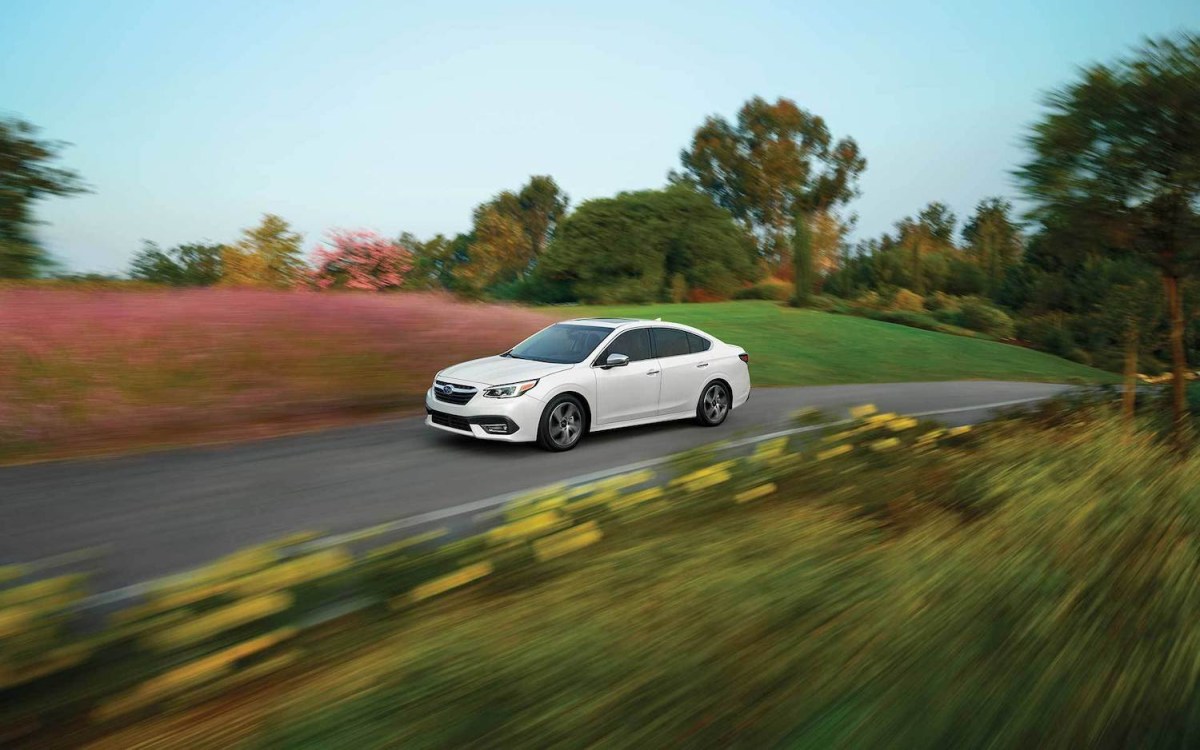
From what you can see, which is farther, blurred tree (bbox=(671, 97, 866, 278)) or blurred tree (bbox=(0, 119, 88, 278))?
blurred tree (bbox=(671, 97, 866, 278))

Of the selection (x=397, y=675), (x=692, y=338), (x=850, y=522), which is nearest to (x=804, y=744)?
(x=397, y=675)

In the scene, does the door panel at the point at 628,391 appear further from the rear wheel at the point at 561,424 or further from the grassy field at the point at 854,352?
the grassy field at the point at 854,352

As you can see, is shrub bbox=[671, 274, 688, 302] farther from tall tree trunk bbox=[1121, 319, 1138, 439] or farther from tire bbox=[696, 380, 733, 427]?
tall tree trunk bbox=[1121, 319, 1138, 439]

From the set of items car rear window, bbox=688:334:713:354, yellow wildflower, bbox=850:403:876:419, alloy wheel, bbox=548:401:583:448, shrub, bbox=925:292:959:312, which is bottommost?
alloy wheel, bbox=548:401:583:448

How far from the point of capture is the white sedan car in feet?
32.8

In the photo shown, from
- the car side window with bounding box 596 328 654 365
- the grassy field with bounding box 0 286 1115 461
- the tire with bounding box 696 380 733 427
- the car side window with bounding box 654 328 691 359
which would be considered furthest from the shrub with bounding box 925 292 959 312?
the car side window with bounding box 596 328 654 365

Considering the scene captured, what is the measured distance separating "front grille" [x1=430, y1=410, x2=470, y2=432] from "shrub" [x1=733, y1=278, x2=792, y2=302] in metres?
37.4

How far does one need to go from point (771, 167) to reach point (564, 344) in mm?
61954

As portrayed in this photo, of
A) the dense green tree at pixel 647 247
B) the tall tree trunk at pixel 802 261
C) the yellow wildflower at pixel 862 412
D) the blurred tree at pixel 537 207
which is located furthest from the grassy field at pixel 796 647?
the blurred tree at pixel 537 207

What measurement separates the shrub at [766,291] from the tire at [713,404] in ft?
113

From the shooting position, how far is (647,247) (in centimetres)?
5250

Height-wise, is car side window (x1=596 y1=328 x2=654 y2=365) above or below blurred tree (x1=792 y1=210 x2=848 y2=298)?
below

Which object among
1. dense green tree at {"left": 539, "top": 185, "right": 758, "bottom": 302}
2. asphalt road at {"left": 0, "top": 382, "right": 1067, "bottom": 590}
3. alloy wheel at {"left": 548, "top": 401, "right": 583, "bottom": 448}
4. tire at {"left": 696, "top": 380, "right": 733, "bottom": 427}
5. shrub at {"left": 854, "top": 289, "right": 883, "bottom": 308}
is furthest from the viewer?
dense green tree at {"left": 539, "top": 185, "right": 758, "bottom": 302}

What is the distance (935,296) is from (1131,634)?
46.6m
